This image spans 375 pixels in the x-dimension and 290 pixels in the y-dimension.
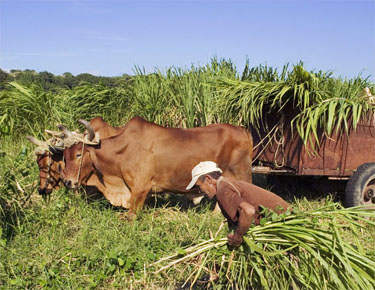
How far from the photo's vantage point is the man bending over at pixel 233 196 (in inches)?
126

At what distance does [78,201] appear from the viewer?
18.1 ft

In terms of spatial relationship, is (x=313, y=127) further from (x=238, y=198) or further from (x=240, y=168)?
(x=238, y=198)

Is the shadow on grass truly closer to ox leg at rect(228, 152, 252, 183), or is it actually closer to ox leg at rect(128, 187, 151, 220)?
ox leg at rect(228, 152, 252, 183)

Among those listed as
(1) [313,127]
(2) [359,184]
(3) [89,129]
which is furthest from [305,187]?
(3) [89,129]

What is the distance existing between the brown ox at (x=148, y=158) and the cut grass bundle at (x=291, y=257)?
7.35 ft

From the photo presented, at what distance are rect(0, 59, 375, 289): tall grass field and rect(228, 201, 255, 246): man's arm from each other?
83 millimetres

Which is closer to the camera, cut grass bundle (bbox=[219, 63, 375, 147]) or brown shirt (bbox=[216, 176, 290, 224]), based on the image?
brown shirt (bbox=[216, 176, 290, 224])

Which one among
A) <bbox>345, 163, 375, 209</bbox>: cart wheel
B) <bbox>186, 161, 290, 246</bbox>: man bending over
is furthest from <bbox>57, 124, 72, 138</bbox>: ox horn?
<bbox>345, 163, 375, 209</bbox>: cart wheel

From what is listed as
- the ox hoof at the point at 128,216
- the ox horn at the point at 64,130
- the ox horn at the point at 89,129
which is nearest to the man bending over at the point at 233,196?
the ox hoof at the point at 128,216

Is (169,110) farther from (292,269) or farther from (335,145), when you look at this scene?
(292,269)

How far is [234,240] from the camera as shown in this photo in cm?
317

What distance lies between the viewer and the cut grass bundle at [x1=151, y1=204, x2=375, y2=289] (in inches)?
118

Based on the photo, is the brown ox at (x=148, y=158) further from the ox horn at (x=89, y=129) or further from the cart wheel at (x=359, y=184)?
the cart wheel at (x=359, y=184)

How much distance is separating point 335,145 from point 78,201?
3.49 metres
